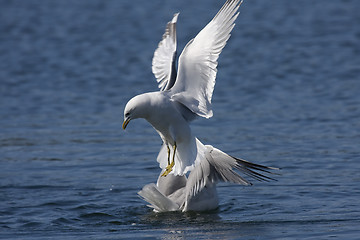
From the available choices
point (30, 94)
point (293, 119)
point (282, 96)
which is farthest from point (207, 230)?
point (30, 94)

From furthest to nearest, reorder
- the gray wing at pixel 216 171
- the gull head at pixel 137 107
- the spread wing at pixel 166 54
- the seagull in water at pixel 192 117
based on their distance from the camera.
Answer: the spread wing at pixel 166 54 → the gray wing at pixel 216 171 → the seagull in water at pixel 192 117 → the gull head at pixel 137 107

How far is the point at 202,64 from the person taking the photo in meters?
7.04

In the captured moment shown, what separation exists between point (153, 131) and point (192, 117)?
3557mm

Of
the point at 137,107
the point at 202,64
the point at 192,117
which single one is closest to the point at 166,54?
the point at 192,117

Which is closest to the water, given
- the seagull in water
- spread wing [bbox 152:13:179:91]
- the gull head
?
the seagull in water

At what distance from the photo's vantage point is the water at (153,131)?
7.00m

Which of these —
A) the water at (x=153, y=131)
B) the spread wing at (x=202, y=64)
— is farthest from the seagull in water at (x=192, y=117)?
the water at (x=153, y=131)

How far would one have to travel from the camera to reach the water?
276 inches

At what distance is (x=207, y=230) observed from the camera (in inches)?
259

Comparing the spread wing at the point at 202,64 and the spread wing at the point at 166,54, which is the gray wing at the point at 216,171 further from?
the spread wing at the point at 166,54

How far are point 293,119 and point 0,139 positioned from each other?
4.43 metres

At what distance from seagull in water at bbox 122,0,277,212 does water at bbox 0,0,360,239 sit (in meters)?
0.24

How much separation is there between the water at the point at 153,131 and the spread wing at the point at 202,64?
1.18 meters

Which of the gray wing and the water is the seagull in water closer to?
the gray wing
